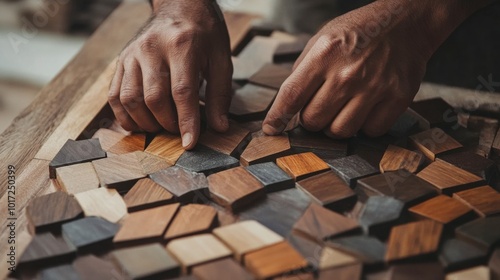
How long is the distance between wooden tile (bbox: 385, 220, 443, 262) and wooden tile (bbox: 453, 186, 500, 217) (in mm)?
97

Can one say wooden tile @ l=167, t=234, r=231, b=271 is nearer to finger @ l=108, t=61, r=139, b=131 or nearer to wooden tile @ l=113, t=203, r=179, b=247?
wooden tile @ l=113, t=203, r=179, b=247

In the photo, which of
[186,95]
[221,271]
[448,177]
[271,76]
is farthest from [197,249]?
[271,76]

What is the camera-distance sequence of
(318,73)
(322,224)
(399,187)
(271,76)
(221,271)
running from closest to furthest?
(221,271), (322,224), (399,187), (318,73), (271,76)

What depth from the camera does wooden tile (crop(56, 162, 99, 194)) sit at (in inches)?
43.3

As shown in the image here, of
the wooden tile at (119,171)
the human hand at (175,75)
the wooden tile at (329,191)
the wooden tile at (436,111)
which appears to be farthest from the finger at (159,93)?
the wooden tile at (436,111)

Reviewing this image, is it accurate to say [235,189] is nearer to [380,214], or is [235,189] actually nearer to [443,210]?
[380,214]

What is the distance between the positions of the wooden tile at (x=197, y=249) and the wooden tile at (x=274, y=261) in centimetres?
4

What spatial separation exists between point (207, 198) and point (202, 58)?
1.10 feet

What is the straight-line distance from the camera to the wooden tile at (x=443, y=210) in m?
1.02

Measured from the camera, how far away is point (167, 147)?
1.23m

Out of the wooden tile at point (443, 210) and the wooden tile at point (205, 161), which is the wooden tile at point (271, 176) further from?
the wooden tile at point (443, 210)

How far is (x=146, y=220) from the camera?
1003 millimetres

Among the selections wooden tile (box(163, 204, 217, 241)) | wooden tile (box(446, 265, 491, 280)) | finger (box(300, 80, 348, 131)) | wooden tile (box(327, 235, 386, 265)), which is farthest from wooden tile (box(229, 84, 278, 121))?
wooden tile (box(446, 265, 491, 280))

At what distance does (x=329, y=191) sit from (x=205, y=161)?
0.25 m
